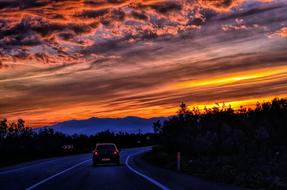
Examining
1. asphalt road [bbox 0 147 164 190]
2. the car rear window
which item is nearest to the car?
the car rear window

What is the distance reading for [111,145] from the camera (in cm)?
4188

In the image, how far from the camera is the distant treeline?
70.9 m

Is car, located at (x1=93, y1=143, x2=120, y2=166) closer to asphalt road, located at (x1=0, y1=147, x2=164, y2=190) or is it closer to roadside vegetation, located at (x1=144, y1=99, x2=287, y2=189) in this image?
roadside vegetation, located at (x1=144, y1=99, x2=287, y2=189)

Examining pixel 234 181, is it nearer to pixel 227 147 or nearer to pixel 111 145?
pixel 111 145

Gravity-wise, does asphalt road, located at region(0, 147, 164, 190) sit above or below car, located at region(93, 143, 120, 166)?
below

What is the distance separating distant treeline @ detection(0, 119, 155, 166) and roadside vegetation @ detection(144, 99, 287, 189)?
55.1ft

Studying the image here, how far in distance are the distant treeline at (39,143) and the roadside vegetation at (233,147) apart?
16.8m

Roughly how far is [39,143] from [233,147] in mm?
53197

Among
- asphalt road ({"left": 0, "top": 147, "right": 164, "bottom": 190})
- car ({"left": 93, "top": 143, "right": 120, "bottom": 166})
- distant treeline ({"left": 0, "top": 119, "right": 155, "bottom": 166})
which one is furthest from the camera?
distant treeline ({"left": 0, "top": 119, "right": 155, "bottom": 166})

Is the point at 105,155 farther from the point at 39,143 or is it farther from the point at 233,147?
the point at 39,143

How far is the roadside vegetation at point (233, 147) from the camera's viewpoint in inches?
1015

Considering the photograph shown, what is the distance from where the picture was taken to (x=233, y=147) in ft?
183

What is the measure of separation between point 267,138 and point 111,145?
2458cm

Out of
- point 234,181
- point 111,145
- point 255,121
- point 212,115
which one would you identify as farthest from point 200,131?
point 234,181
